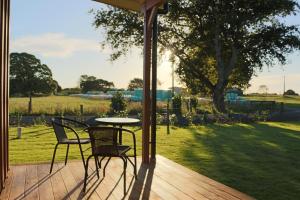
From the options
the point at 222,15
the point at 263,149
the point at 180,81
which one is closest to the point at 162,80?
the point at 180,81

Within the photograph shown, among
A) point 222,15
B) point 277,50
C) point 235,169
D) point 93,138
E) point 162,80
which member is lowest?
point 235,169

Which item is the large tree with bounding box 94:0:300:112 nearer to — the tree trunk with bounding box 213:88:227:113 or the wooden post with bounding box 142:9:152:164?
the tree trunk with bounding box 213:88:227:113

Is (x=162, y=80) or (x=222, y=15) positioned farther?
(x=162, y=80)

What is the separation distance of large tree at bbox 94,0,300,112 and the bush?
6.09 metres

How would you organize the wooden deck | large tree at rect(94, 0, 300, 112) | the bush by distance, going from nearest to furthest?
1. the wooden deck
2. the bush
3. large tree at rect(94, 0, 300, 112)

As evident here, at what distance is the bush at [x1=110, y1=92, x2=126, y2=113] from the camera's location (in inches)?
574

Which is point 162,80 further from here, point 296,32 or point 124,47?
point 296,32

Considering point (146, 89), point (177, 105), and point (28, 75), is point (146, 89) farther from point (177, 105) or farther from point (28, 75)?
point (28, 75)

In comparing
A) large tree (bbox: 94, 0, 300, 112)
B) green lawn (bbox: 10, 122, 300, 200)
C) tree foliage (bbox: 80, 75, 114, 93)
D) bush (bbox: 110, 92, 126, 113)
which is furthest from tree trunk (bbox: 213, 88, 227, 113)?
tree foliage (bbox: 80, 75, 114, 93)

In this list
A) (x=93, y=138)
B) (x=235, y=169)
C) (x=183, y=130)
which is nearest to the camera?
(x=93, y=138)

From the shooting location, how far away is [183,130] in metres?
11.2

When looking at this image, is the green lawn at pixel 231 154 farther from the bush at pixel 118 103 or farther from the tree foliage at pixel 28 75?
the tree foliage at pixel 28 75

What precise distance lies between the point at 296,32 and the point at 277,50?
4.14 feet

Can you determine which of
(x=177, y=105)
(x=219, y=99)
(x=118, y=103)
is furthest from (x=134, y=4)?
(x=219, y=99)
